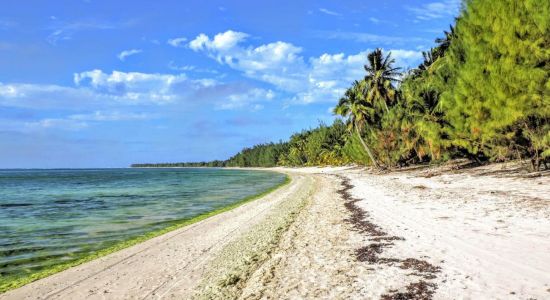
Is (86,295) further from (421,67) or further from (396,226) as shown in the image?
(421,67)

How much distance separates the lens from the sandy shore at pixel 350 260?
776 centimetres

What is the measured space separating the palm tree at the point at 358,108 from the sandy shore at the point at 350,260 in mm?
45250

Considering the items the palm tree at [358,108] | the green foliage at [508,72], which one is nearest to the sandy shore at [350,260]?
the green foliage at [508,72]

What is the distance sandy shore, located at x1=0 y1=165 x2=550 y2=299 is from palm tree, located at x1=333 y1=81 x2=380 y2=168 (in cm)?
4525

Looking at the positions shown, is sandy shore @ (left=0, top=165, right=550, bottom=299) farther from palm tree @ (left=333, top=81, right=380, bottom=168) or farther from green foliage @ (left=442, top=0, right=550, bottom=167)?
palm tree @ (left=333, top=81, right=380, bottom=168)

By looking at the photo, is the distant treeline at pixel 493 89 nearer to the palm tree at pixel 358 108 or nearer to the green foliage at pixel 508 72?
the green foliage at pixel 508 72

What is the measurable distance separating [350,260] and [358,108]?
54.3 m

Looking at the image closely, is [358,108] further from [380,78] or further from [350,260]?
[350,260]

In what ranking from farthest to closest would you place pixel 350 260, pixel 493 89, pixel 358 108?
pixel 358 108, pixel 493 89, pixel 350 260

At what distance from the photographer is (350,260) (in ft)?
32.6

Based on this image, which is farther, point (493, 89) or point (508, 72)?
point (493, 89)

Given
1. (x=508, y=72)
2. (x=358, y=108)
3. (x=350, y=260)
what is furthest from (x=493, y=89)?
(x=358, y=108)

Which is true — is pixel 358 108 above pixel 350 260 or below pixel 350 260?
above

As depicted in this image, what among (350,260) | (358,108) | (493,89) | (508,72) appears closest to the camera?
(350,260)
